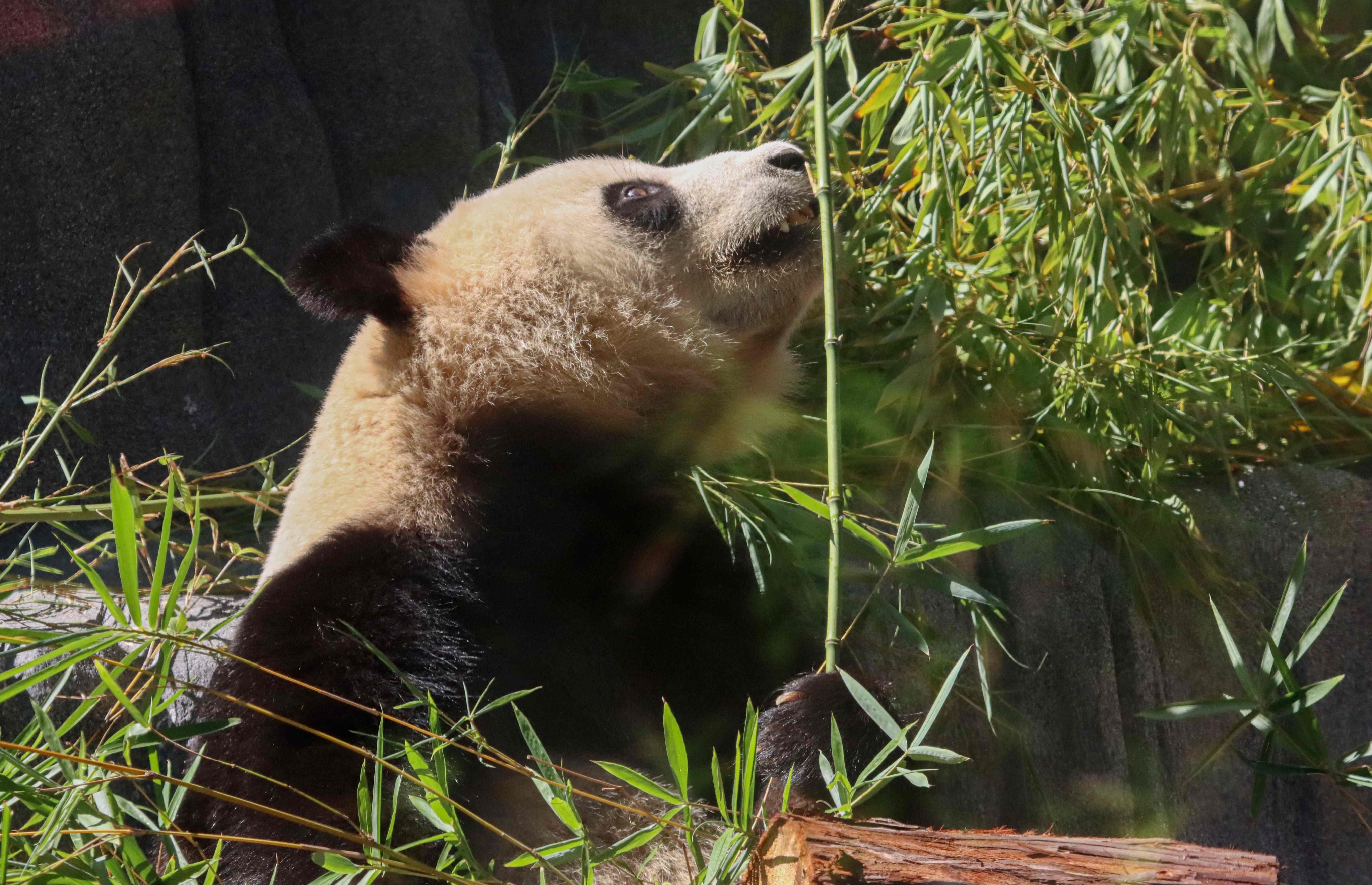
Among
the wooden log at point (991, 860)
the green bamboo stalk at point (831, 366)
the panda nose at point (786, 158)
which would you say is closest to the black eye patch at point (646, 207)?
the panda nose at point (786, 158)

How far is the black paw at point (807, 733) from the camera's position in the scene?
4.78 feet

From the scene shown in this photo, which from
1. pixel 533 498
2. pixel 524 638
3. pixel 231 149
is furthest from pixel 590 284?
pixel 231 149

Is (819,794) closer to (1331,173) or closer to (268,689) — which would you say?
(268,689)

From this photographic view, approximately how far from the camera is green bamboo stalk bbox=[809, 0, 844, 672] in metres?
1.26

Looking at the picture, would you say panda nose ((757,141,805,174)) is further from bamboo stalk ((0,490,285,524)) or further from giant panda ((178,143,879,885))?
bamboo stalk ((0,490,285,524))

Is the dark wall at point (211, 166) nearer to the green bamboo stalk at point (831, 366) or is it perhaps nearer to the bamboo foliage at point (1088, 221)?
the bamboo foliage at point (1088, 221)

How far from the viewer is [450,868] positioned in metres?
1.40

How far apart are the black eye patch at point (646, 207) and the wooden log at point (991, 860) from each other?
1.20 m

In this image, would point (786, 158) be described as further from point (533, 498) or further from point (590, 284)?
point (533, 498)

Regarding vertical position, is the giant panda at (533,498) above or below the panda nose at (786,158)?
below

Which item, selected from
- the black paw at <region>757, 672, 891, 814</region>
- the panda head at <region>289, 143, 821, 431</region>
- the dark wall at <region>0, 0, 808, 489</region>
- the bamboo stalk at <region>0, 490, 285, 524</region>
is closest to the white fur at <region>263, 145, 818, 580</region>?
the panda head at <region>289, 143, 821, 431</region>

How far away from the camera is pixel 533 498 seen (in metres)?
1.76

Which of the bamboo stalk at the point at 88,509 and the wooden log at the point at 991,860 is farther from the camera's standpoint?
the bamboo stalk at the point at 88,509

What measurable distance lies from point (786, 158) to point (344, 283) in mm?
819
